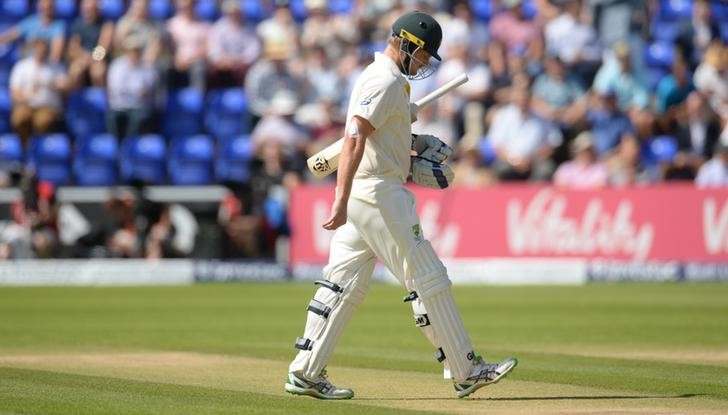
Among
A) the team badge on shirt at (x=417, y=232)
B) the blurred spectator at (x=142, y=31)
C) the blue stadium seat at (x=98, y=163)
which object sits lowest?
the blue stadium seat at (x=98, y=163)

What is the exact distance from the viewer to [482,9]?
22.0 metres

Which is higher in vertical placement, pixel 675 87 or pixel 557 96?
pixel 675 87

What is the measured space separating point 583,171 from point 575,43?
263 centimetres

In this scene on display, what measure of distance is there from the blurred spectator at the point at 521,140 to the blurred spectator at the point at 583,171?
328 millimetres

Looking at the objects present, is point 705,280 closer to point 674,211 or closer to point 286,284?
point 674,211

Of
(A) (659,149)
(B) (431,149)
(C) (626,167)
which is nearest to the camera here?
(B) (431,149)

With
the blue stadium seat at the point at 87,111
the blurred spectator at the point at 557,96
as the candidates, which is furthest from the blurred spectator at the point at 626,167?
the blue stadium seat at the point at 87,111

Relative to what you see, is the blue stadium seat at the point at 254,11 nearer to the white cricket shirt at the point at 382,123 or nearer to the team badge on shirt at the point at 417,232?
the white cricket shirt at the point at 382,123

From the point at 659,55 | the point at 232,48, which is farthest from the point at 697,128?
the point at 232,48

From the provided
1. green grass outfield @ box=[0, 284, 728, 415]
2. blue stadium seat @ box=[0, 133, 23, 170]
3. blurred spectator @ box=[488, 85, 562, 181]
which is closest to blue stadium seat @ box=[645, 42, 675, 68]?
blurred spectator @ box=[488, 85, 562, 181]

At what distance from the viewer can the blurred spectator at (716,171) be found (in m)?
18.2

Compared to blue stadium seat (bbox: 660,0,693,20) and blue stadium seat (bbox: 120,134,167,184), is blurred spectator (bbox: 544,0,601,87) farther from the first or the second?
blue stadium seat (bbox: 120,134,167,184)

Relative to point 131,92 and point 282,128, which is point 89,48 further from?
point 282,128

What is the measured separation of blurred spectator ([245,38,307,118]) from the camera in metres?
20.7
